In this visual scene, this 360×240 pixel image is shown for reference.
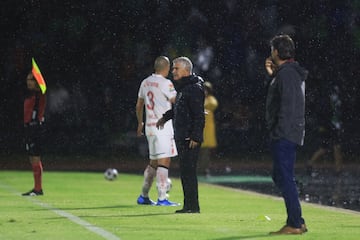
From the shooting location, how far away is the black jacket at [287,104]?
1242cm

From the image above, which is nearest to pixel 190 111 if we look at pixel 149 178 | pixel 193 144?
pixel 193 144

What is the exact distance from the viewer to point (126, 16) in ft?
133

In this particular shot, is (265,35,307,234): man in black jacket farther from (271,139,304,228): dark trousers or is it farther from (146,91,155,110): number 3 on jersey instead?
(146,91,155,110): number 3 on jersey

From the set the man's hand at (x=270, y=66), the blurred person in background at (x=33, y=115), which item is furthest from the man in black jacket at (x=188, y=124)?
the blurred person in background at (x=33, y=115)

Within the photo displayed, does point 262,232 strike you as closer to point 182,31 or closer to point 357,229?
point 357,229

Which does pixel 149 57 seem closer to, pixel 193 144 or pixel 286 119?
pixel 193 144

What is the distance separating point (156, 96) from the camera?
17547 mm

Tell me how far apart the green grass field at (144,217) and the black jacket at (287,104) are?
1079mm

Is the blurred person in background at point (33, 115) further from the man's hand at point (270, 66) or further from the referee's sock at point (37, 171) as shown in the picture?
the man's hand at point (270, 66)

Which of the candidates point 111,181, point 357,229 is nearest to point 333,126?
point 111,181

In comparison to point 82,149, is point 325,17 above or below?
above

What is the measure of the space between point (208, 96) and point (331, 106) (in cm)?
1196

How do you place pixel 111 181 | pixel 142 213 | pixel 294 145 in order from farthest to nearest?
pixel 111 181 → pixel 142 213 → pixel 294 145

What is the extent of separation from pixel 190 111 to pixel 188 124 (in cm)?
17
